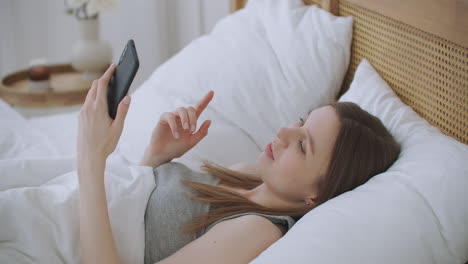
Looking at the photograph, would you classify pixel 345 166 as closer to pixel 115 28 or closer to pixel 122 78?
pixel 122 78

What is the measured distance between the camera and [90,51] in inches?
93.3

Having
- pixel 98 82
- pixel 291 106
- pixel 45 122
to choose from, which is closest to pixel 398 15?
pixel 291 106

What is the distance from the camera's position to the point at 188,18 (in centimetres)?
305

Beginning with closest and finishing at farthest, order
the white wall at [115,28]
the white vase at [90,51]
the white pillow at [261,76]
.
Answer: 1. the white pillow at [261,76]
2. the white vase at [90,51]
3. the white wall at [115,28]

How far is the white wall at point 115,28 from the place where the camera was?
299 cm

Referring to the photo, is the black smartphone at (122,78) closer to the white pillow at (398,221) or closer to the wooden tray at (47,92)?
the white pillow at (398,221)

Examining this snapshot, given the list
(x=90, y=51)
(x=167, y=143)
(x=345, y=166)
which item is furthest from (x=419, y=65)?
(x=90, y=51)

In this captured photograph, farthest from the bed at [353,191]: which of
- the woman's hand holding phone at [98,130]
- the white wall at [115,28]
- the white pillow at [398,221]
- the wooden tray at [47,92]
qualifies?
the white wall at [115,28]

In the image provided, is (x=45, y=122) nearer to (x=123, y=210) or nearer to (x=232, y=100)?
(x=232, y=100)

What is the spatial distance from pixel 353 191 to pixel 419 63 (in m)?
0.41

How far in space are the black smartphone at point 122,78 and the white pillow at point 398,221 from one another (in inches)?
14.9

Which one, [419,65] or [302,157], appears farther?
[419,65]

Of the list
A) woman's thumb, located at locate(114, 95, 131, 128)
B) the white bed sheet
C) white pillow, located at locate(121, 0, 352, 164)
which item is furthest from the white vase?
woman's thumb, located at locate(114, 95, 131, 128)

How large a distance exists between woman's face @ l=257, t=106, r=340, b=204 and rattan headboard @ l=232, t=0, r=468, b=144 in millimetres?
254
